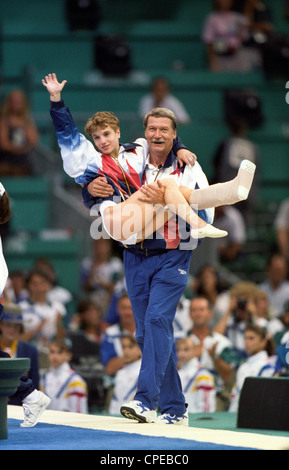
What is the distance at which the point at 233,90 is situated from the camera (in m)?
15.7

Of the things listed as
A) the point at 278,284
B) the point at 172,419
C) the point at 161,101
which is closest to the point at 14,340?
the point at 172,419

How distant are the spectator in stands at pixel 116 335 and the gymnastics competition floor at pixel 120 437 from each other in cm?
335

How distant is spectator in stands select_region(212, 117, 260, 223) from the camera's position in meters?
14.5

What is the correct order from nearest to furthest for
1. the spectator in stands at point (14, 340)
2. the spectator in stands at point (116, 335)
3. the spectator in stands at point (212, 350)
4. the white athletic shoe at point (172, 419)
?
the white athletic shoe at point (172, 419) → the spectator in stands at point (14, 340) → the spectator in stands at point (212, 350) → the spectator in stands at point (116, 335)

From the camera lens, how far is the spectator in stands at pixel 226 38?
16.2 m

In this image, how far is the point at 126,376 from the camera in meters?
9.21

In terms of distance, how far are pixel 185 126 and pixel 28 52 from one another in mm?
3112

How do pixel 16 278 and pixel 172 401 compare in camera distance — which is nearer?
pixel 172 401

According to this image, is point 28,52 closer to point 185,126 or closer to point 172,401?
point 185,126

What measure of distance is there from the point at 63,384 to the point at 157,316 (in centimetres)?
353

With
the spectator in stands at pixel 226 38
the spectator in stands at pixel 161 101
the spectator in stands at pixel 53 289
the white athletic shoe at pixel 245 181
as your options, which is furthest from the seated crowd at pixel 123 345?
the spectator in stands at pixel 226 38

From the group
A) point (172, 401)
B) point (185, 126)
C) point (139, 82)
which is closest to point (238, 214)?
point (185, 126)

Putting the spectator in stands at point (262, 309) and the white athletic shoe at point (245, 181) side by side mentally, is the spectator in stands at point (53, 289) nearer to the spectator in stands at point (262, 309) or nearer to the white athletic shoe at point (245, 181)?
the spectator in stands at point (262, 309)

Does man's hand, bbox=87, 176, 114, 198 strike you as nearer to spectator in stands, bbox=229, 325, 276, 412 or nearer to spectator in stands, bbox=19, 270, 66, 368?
spectator in stands, bbox=229, 325, 276, 412
